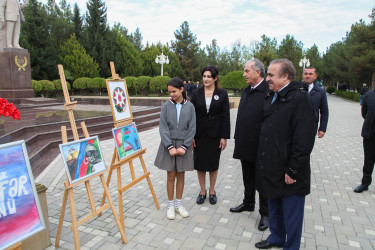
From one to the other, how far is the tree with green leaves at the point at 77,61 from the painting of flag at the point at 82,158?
2938 cm

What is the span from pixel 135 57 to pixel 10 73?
2330 centimetres

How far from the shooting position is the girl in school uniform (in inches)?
135

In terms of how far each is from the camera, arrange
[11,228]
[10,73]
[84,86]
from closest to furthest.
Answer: [11,228] < [10,73] < [84,86]

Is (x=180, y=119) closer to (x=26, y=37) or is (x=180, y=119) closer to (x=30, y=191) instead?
(x=30, y=191)

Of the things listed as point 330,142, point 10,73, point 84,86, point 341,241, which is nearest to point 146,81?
point 84,86

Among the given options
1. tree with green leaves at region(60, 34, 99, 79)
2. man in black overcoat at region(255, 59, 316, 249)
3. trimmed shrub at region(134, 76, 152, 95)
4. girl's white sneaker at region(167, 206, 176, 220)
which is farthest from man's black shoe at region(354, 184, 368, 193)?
tree with green leaves at region(60, 34, 99, 79)

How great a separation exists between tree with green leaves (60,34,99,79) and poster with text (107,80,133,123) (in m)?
28.6

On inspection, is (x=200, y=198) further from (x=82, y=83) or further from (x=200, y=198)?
(x=82, y=83)

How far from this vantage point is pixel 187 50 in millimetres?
50938

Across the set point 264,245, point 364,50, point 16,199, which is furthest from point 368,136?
point 364,50

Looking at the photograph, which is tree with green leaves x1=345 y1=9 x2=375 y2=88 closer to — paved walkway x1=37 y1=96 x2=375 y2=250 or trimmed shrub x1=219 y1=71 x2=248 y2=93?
trimmed shrub x1=219 y1=71 x2=248 y2=93

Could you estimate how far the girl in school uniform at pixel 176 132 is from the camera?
344 centimetres

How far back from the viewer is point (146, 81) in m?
23.7

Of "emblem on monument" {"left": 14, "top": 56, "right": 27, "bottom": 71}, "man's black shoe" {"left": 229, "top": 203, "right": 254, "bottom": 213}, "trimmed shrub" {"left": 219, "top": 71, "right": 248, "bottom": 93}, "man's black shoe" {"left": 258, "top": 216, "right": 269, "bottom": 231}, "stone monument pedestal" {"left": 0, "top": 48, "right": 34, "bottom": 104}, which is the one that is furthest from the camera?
"trimmed shrub" {"left": 219, "top": 71, "right": 248, "bottom": 93}
